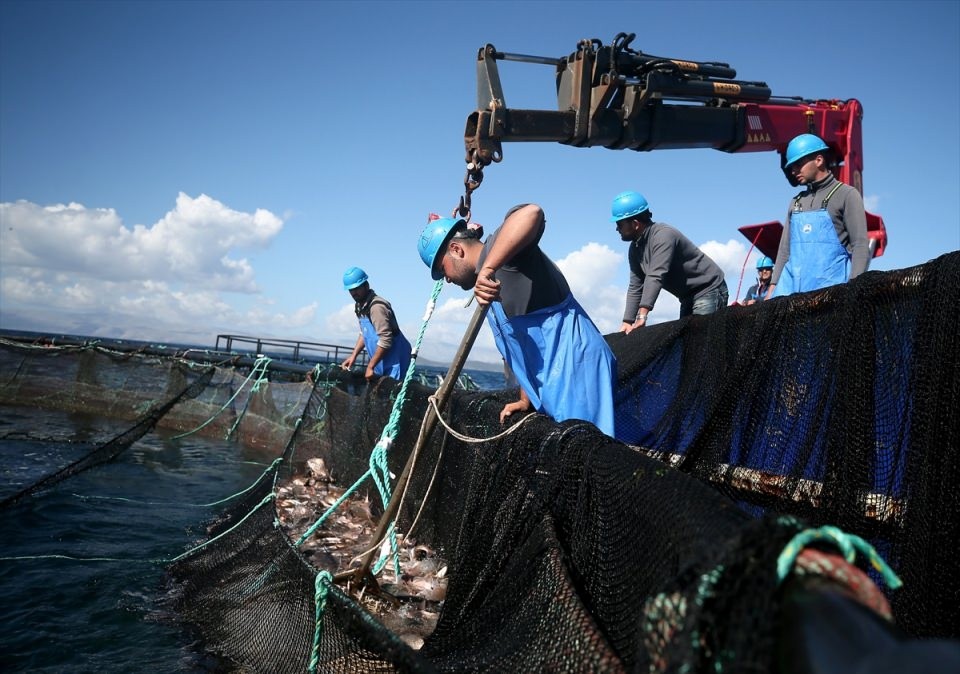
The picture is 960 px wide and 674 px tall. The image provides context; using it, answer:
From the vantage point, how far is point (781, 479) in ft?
10.6

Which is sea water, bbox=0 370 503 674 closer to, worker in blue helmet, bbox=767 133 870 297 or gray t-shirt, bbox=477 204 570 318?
gray t-shirt, bbox=477 204 570 318

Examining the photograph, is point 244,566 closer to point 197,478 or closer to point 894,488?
point 894,488

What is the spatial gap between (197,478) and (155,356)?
4462 millimetres

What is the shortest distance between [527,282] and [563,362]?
1.84 ft

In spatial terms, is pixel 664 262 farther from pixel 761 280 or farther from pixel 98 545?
pixel 98 545

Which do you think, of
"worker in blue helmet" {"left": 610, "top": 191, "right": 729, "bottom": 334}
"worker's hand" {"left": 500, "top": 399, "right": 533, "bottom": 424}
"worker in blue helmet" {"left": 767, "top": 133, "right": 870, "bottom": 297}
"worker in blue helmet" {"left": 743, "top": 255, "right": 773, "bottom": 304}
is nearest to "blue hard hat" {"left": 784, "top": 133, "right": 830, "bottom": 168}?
"worker in blue helmet" {"left": 767, "top": 133, "right": 870, "bottom": 297}

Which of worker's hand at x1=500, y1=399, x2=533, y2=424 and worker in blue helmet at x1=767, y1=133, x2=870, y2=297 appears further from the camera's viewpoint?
worker in blue helmet at x1=767, y1=133, x2=870, y2=297

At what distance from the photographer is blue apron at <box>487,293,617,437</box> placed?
11.9 feet

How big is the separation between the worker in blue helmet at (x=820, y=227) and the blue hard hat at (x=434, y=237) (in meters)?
3.10

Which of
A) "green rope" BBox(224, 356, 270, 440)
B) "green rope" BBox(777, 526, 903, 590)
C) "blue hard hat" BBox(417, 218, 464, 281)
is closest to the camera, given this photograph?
"green rope" BBox(777, 526, 903, 590)

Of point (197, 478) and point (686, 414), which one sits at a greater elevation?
point (686, 414)

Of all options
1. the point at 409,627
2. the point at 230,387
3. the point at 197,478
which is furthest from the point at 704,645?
the point at 230,387

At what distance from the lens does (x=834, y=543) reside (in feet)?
2.93

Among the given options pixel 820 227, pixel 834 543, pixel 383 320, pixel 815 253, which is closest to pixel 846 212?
pixel 820 227
